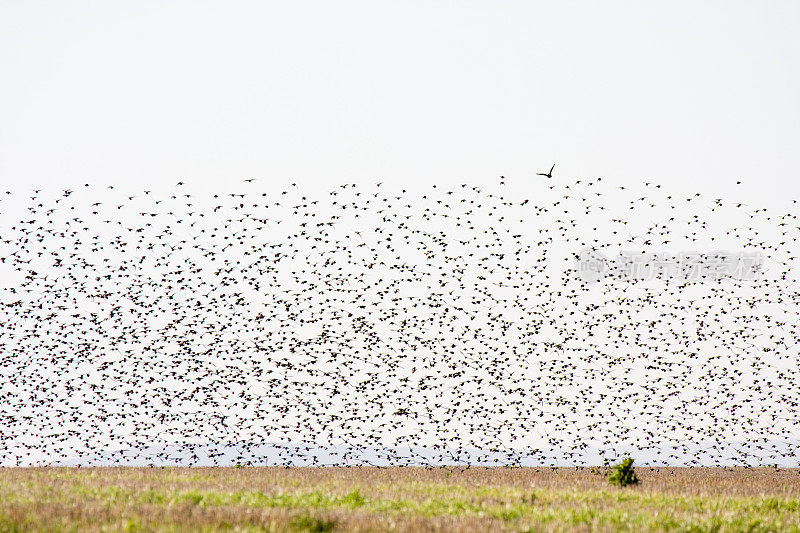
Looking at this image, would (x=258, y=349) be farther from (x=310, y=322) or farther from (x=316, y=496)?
(x=316, y=496)

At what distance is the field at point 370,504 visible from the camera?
1314cm

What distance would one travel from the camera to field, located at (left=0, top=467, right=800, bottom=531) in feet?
43.1

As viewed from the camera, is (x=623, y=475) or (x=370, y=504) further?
(x=623, y=475)

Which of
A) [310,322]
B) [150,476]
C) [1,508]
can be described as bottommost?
[150,476]

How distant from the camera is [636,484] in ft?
79.3

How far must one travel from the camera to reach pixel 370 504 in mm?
16719

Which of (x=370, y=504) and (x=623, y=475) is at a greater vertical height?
(x=370, y=504)

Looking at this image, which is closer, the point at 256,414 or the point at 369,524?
the point at 369,524

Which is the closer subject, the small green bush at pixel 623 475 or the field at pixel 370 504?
the field at pixel 370 504

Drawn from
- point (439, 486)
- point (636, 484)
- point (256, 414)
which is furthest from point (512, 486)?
point (256, 414)

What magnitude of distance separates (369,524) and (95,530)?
3.94 meters

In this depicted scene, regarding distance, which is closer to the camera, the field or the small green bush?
the field

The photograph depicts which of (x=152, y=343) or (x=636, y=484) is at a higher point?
(x=152, y=343)

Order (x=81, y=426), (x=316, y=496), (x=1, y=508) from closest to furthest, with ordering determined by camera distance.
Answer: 1. (x=1, y=508)
2. (x=316, y=496)
3. (x=81, y=426)
